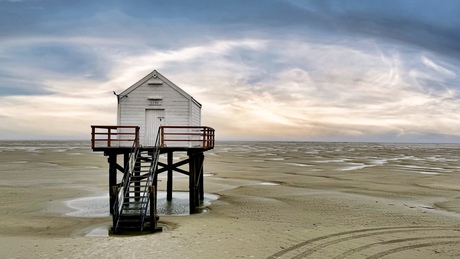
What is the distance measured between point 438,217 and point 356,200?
16.1 ft

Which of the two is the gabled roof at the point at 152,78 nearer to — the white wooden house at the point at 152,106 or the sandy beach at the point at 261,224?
the white wooden house at the point at 152,106

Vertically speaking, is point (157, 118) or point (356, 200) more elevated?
point (157, 118)

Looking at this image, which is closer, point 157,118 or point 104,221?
point 104,221

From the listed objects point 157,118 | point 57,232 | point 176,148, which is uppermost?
point 157,118

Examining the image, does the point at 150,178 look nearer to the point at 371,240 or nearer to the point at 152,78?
the point at 152,78

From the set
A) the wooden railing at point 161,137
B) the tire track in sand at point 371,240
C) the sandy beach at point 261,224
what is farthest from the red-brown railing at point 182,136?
the tire track in sand at point 371,240

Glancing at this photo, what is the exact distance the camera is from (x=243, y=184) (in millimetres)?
28125

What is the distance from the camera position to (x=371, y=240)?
12.9 meters

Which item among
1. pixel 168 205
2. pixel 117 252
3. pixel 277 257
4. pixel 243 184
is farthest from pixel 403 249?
pixel 243 184

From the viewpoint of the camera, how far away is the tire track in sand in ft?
37.7

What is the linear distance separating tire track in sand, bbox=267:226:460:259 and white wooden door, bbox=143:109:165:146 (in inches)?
396

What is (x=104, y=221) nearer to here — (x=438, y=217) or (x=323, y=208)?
(x=323, y=208)

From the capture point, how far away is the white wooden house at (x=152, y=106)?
19891 millimetres

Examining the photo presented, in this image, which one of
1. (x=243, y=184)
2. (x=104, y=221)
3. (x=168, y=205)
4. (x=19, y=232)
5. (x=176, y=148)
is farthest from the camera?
(x=243, y=184)
